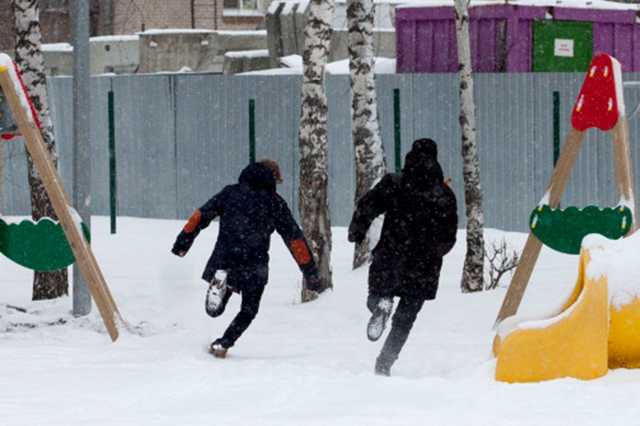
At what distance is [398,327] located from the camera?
381 inches

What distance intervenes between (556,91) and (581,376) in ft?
29.0

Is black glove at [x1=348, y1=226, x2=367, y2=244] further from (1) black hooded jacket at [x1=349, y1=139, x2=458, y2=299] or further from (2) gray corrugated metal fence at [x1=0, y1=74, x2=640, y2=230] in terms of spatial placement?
(2) gray corrugated metal fence at [x1=0, y1=74, x2=640, y2=230]

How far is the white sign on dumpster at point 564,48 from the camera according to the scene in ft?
61.8

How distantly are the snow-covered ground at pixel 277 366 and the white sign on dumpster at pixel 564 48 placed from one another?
3.64 meters

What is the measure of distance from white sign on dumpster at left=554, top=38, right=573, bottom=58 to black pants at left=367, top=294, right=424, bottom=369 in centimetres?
970

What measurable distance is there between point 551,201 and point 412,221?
1.81 m

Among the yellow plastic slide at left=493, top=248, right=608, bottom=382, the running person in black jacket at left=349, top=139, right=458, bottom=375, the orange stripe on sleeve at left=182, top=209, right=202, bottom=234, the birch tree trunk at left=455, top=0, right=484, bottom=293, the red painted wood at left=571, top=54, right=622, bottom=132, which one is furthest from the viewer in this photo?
the birch tree trunk at left=455, top=0, right=484, bottom=293

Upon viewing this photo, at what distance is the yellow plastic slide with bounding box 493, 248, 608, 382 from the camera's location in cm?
842

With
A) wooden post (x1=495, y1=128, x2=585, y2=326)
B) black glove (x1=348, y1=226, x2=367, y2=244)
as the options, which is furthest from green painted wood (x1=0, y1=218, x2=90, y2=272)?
wooden post (x1=495, y1=128, x2=585, y2=326)

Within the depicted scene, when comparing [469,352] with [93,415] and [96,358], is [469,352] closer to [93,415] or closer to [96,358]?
[96,358]

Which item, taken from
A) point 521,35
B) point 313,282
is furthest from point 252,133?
point 313,282

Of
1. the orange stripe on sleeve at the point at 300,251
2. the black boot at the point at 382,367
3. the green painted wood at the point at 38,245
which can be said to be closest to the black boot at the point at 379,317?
the black boot at the point at 382,367

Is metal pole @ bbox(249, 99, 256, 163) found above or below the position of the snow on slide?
above

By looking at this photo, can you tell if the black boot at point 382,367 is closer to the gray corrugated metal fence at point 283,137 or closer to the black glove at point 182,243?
the black glove at point 182,243
